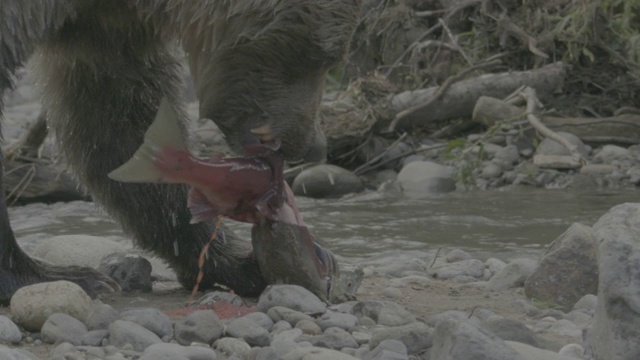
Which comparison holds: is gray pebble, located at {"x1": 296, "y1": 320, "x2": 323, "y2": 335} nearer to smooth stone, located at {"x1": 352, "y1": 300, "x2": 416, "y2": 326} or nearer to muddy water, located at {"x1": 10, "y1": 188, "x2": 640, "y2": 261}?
smooth stone, located at {"x1": 352, "y1": 300, "x2": 416, "y2": 326}

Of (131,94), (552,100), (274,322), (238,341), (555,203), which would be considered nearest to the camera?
(238,341)

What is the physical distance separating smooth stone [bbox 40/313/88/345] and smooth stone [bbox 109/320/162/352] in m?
0.11

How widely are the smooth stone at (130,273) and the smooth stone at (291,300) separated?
2.72 feet

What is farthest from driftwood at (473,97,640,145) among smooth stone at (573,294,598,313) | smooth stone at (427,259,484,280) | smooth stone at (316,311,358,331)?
smooth stone at (316,311,358,331)

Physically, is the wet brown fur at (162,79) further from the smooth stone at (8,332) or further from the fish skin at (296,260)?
the smooth stone at (8,332)

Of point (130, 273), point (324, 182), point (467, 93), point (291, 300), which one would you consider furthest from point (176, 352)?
point (467, 93)

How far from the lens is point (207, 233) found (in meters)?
4.65

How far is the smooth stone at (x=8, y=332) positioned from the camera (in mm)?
3414

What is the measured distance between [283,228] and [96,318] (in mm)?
859

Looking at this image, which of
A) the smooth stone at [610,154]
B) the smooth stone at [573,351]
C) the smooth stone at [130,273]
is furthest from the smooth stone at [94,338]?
the smooth stone at [610,154]

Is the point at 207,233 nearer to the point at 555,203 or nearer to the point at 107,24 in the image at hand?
the point at 107,24

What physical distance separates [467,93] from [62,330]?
731 centimetres

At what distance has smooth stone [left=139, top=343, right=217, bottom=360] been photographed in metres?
2.95

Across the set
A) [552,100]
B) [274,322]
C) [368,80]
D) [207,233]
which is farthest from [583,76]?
[274,322]
